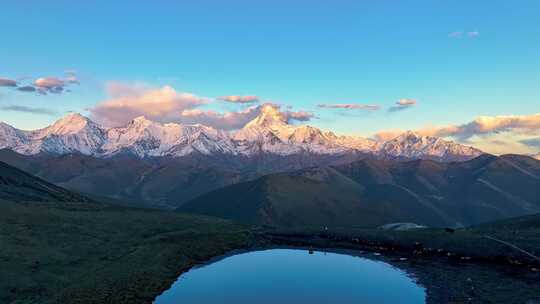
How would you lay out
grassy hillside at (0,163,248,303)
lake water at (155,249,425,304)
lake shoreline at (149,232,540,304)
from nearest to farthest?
grassy hillside at (0,163,248,303) → lake shoreline at (149,232,540,304) → lake water at (155,249,425,304)

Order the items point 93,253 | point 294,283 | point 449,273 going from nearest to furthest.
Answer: point 294,283
point 449,273
point 93,253

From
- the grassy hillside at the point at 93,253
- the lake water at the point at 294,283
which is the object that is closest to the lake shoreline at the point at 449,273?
the lake water at the point at 294,283

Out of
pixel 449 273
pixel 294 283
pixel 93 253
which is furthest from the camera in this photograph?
pixel 93 253

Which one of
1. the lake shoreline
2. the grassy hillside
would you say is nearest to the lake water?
the lake shoreline

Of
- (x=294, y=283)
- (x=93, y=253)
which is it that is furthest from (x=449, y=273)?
(x=93, y=253)

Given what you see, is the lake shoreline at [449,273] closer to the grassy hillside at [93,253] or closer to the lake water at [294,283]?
the lake water at [294,283]

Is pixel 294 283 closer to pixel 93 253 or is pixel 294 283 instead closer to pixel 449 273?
pixel 449 273

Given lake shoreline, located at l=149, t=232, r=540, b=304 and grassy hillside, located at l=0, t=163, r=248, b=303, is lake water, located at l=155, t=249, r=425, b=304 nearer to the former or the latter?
lake shoreline, located at l=149, t=232, r=540, b=304

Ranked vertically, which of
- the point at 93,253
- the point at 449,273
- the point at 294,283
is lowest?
the point at 294,283

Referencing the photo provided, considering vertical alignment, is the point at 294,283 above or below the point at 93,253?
below
